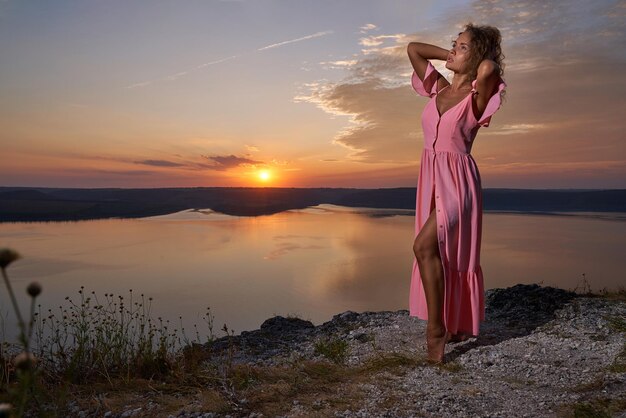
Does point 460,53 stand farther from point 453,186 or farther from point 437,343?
point 437,343

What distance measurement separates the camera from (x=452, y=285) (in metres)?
5.11

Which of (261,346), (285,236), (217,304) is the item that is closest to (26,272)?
(217,304)

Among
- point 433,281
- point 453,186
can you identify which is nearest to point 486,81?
point 453,186

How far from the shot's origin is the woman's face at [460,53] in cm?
478

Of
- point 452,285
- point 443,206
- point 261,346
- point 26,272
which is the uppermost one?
point 443,206

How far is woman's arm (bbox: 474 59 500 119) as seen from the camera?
447cm

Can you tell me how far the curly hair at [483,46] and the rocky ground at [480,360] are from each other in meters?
2.80

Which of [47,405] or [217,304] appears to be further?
[217,304]

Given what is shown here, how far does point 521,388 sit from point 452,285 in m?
1.17

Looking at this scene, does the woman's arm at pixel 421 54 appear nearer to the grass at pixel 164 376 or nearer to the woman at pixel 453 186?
the woman at pixel 453 186

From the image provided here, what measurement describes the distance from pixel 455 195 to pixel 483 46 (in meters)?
1.41

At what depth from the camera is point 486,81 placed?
14.8ft

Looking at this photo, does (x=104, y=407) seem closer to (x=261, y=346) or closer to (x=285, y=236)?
(x=261, y=346)

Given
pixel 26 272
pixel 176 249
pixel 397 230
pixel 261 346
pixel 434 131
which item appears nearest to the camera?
pixel 434 131
